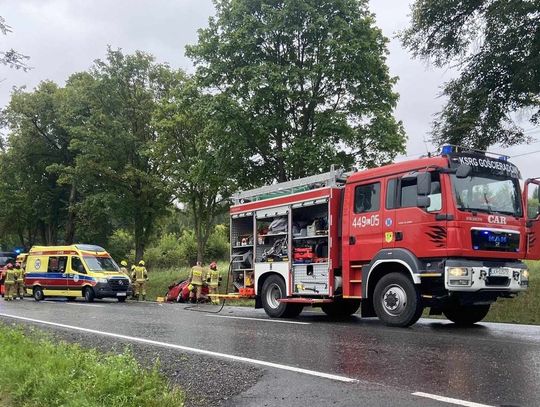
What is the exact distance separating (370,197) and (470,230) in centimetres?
210

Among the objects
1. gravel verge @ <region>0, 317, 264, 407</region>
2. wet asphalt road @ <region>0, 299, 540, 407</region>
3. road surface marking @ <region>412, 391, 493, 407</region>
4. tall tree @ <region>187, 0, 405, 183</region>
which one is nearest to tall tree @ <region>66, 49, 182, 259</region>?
tall tree @ <region>187, 0, 405, 183</region>

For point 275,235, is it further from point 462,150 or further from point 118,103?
point 118,103

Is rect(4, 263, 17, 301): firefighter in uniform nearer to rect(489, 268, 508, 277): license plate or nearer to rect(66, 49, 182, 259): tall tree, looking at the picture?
rect(66, 49, 182, 259): tall tree

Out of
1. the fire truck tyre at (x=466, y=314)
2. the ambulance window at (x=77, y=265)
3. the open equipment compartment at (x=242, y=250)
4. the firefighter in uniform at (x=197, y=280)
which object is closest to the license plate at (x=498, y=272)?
the fire truck tyre at (x=466, y=314)

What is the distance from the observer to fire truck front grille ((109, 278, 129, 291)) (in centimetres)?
2274

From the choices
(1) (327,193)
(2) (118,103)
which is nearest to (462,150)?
(1) (327,193)

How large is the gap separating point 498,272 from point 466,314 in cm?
175

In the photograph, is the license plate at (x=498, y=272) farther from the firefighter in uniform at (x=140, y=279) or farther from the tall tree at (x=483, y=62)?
the firefighter in uniform at (x=140, y=279)

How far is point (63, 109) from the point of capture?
1393 inches

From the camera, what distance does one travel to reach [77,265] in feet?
76.7

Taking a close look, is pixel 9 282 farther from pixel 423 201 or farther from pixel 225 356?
pixel 423 201

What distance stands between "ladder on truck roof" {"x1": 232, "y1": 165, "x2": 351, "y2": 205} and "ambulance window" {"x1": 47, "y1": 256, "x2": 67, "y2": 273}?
478 inches

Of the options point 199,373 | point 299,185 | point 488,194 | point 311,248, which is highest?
point 299,185

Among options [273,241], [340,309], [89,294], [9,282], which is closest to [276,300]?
[273,241]
